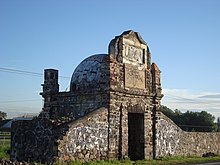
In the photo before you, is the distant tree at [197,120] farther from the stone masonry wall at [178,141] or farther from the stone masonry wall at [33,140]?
the stone masonry wall at [33,140]

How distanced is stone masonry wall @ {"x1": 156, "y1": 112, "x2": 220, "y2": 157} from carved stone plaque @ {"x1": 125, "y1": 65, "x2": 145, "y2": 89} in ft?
7.34

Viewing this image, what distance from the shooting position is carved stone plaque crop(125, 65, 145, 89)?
17344 millimetres

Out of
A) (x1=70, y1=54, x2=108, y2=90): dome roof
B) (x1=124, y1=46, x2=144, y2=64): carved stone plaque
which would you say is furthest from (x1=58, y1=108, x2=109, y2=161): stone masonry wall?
(x1=124, y1=46, x2=144, y2=64): carved stone plaque

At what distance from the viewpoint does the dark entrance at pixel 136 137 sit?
18328 millimetres

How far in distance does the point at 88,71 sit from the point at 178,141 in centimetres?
747

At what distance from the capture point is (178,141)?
2133 centimetres

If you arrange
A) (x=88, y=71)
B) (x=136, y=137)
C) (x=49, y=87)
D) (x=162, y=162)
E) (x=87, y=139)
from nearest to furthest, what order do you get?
(x=87, y=139), (x=88, y=71), (x=162, y=162), (x=49, y=87), (x=136, y=137)

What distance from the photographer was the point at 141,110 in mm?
18188

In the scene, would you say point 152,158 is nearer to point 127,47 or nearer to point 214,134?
point 127,47

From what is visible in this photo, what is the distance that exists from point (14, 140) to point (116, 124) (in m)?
4.55

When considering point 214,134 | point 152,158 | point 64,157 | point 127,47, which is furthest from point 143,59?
point 214,134

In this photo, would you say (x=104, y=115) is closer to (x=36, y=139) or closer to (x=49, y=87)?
(x=36, y=139)

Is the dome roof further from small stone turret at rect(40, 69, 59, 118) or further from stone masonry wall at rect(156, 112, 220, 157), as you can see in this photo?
stone masonry wall at rect(156, 112, 220, 157)

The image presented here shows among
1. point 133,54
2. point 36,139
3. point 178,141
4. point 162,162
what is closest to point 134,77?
point 133,54
